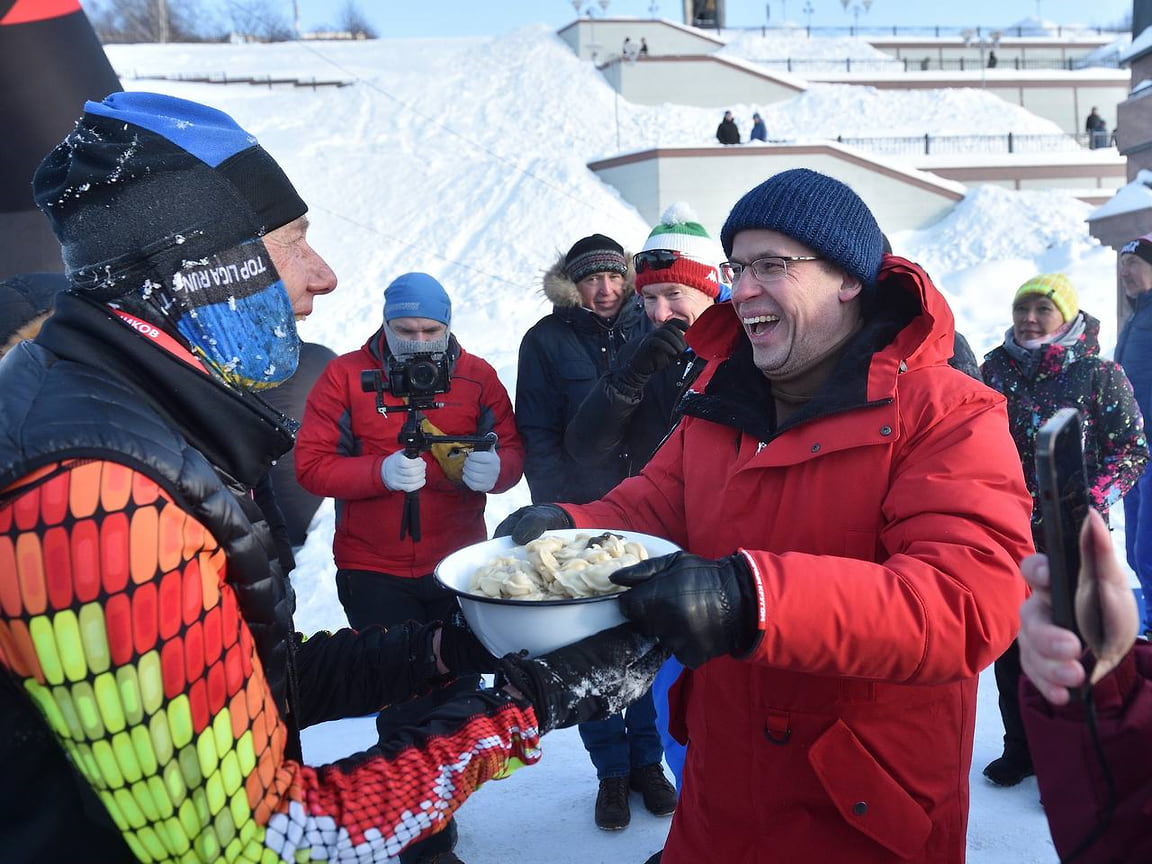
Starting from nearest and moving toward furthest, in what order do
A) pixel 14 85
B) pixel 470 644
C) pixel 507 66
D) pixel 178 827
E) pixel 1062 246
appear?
pixel 178 827 < pixel 470 644 < pixel 14 85 < pixel 1062 246 < pixel 507 66

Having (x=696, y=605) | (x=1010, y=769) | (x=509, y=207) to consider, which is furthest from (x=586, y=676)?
(x=509, y=207)

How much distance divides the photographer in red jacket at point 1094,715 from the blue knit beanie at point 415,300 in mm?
3106

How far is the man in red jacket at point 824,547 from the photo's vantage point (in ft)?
5.23

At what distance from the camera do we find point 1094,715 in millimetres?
1200

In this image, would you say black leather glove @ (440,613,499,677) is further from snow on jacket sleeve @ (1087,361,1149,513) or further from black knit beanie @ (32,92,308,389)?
snow on jacket sleeve @ (1087,361,1149,513)

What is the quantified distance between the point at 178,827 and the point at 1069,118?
40191 mm

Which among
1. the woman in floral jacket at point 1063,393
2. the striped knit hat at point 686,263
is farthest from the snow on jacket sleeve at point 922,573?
the woman in floral jacket at point 1063,393

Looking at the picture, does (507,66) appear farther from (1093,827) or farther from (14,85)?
(1093,827)

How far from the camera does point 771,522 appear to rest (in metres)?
2.00

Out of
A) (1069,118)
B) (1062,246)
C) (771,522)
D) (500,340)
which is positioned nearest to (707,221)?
(1062,246)

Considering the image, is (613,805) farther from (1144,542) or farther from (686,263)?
(1144,542)

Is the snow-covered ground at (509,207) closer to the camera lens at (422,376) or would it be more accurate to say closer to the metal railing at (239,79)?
the metal railing at (239,79)

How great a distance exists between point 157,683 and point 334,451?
277 centimetres

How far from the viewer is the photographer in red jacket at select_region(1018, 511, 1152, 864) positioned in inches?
45.6
